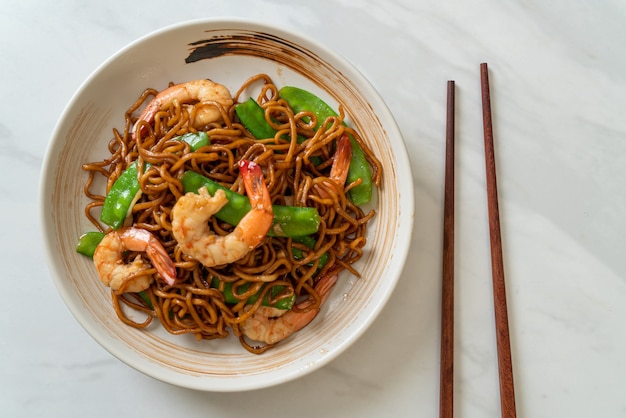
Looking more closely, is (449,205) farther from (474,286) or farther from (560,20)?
(560,20)

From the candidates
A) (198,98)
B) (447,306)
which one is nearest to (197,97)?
(198,98)

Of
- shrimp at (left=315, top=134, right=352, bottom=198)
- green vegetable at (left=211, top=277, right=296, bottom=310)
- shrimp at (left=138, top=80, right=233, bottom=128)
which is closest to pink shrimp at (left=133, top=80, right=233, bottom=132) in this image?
shrimp at (left=138, top=80, right=233, bottom=128)

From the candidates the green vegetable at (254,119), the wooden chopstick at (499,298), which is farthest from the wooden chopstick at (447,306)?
the green vegetable at (254,119)

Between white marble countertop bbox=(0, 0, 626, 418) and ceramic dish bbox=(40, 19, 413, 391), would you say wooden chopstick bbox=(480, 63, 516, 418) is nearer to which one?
white marble countertop bbox=(0, 0, 626, 418)

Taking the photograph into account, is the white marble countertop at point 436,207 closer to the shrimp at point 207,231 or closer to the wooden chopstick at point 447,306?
the wooden chopstick at point 447,306

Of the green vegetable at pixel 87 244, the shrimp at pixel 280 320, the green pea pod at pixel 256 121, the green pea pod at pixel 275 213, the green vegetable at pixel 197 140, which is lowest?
the shrimp at pixel 280 320

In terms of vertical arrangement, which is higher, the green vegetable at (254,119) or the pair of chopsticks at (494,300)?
the green vegetable at (254,119)

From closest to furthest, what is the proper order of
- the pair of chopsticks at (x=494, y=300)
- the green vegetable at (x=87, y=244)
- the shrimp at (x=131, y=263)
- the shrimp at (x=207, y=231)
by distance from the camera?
the shrimp at (x=207, y=231) → the shrimp at (x=131, y=263) → the green vegetable at (x=87, y=244) → the pair of chopsticks at (x=494, y=300)
